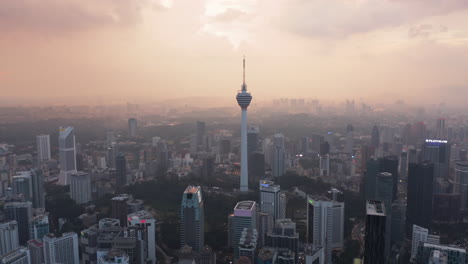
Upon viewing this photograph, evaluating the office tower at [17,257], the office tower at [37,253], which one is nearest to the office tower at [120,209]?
the office tower at [37,253]

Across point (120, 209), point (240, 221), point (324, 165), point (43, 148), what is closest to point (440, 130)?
point (324, 165)

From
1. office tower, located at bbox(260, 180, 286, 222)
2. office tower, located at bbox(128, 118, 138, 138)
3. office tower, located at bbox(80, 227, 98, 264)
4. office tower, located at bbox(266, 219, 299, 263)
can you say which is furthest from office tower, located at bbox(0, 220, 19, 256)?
office tower, located at bbox(128, 118, 138, 138)

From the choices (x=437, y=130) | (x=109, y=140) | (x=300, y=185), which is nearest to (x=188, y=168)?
(x=109, y=140)

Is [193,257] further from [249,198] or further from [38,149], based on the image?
[38,149]

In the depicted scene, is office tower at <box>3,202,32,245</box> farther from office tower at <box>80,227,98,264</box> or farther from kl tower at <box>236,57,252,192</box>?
kl tower at <box>236,57,252,192</box>

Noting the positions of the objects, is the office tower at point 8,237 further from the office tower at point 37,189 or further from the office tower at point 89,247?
the office tower at point 37,189

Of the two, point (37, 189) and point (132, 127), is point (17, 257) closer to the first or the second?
point (37, 189)
